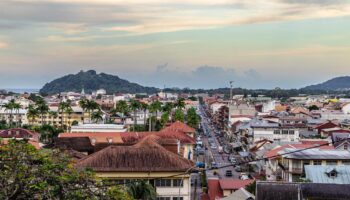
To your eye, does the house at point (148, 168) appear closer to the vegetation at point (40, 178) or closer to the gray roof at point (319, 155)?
the vegetation at point (40, 178)

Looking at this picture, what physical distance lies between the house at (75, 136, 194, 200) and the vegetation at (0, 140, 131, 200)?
14.4 metres

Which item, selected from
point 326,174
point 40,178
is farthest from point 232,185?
point 40,178

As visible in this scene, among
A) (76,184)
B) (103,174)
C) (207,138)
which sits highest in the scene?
(76,184)

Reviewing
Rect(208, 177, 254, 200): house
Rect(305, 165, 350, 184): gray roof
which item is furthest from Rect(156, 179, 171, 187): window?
Rect(208, 177, 254, 200): house

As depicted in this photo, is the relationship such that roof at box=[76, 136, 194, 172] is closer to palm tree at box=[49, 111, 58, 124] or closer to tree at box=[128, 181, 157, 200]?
tree at box=[128, 181, 157, 200]

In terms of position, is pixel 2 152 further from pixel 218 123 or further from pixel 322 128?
pixel 218 123

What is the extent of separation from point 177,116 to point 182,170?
71.5 m

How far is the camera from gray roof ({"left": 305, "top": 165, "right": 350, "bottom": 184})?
3356 centimetres

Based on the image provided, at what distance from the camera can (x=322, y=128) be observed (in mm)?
83312

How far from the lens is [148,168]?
27516mm

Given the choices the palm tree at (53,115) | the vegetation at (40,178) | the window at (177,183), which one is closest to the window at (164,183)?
the window at (177,183)

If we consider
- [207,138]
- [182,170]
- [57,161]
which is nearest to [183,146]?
[182,170]

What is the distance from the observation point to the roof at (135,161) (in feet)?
90.4

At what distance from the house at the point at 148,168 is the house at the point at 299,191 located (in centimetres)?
370
